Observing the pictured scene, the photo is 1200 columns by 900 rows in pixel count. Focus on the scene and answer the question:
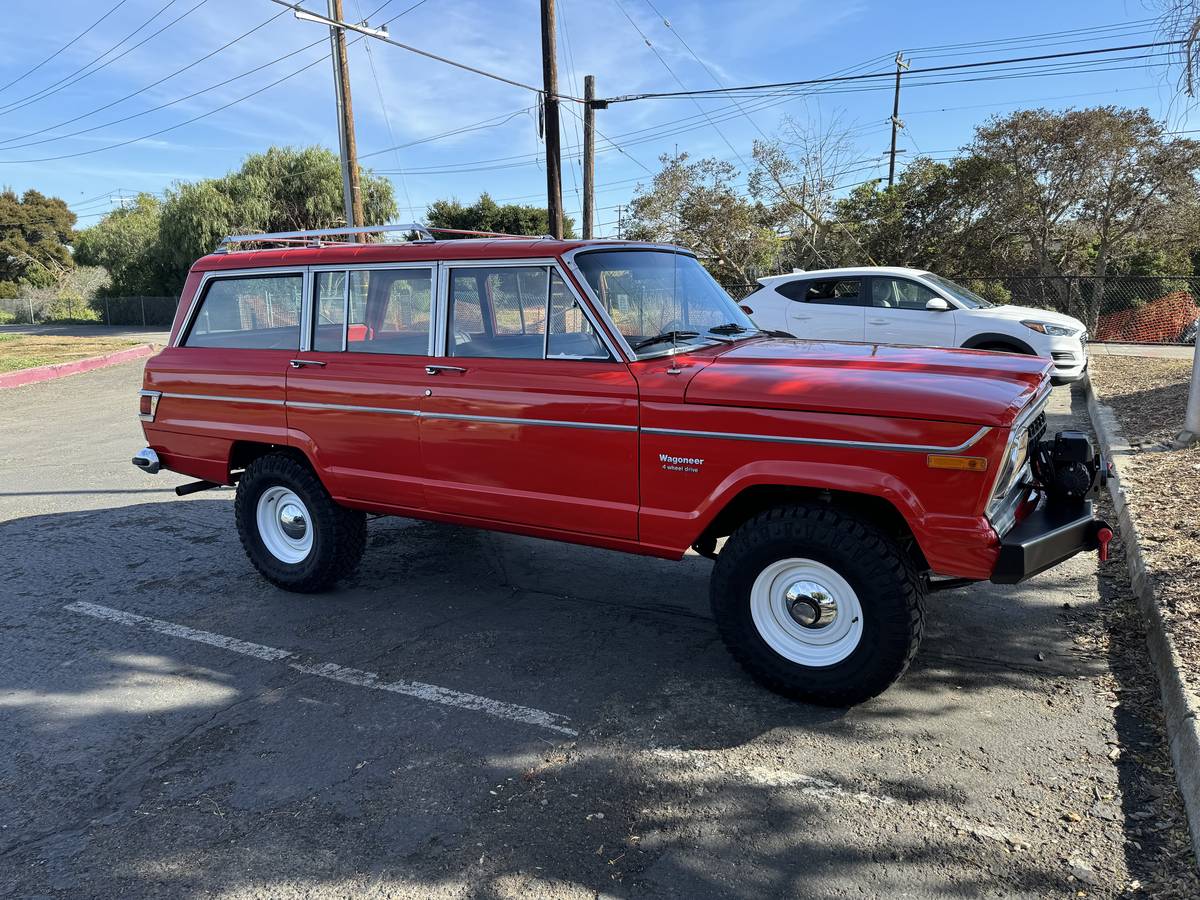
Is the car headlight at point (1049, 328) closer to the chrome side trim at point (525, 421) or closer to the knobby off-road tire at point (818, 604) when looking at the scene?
the knobby off-road tire at point (818, 604)

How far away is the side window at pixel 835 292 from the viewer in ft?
36.9

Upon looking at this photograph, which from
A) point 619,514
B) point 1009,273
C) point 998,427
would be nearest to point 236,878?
point 619,514

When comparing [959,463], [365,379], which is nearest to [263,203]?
[365,379]

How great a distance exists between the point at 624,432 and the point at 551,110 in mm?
15407

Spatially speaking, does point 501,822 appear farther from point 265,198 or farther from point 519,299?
point 265,198

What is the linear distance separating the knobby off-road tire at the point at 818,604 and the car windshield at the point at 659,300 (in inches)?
43.2

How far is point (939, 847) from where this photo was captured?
8.93ft

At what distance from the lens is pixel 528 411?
4.05 metres

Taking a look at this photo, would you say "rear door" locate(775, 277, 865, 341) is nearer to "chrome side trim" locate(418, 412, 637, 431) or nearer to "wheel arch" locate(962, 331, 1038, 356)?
"wheel arch" locate(962, 331, 1038, 356)

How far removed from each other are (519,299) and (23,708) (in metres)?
2.97

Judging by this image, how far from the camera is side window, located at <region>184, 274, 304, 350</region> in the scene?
4988mm

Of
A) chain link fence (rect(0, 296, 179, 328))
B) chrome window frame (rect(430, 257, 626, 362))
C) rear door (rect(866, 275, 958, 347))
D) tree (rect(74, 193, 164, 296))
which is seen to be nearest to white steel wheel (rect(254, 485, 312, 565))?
chrome window frame (rect(430, 257, 626, 362))

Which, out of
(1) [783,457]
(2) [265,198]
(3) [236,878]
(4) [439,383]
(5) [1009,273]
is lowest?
(3) [236,878]

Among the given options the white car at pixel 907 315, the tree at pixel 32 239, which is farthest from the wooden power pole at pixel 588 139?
the tree at pixel 32 239
